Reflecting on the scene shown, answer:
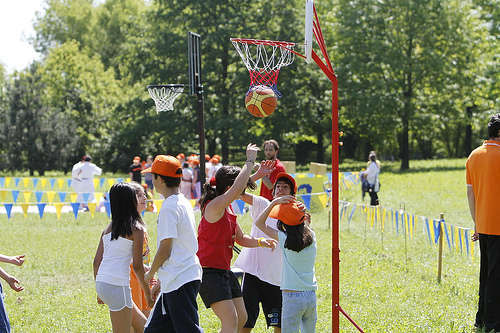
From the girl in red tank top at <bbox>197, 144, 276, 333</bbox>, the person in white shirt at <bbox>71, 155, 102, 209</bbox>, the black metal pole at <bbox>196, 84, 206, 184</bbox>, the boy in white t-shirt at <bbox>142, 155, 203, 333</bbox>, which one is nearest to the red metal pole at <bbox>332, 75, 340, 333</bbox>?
the girl in red tank top at <bbox>197, 144, 276, 333</bbox>

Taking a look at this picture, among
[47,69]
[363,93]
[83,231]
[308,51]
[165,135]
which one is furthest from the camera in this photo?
[47,69]

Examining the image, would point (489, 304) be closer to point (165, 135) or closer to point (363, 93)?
point (363, 93)

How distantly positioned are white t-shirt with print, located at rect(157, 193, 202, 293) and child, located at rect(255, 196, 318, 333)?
84 cm

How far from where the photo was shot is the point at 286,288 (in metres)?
4.92

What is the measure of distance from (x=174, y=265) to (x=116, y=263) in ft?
2.19

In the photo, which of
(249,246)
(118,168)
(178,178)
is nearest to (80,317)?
(249,246)

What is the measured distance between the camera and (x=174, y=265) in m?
4.40

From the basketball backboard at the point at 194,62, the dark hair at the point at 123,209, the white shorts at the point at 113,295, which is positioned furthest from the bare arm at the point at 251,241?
the basketball backboard at the point at 194,62

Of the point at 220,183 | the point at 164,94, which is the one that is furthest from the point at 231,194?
the point at 164,94

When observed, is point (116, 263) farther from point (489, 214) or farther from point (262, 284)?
point (489, 214)

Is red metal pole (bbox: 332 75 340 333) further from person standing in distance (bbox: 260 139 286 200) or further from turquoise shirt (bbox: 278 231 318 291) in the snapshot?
person standing in distance (bbox: 260 139 286 200)

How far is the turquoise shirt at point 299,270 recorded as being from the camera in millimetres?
4883

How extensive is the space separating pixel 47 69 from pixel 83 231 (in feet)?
131

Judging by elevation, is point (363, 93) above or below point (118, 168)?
above
